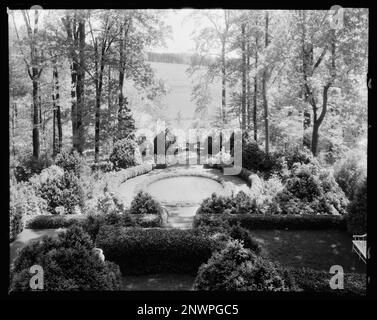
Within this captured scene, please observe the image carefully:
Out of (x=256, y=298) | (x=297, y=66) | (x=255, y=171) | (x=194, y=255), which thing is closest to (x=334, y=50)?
(x=297, y=66)

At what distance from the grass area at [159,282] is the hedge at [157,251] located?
14cm

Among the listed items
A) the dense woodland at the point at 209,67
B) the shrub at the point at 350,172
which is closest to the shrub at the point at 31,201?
the dense woodland at the point at 209,67

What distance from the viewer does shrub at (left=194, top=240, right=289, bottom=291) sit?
591 cm

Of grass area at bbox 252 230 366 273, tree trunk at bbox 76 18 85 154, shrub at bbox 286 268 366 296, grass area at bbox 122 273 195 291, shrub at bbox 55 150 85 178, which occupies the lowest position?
grass area at bbox 122 273 195 291

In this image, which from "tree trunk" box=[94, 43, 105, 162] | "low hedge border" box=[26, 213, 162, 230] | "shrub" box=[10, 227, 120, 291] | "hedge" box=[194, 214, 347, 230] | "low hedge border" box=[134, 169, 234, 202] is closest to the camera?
"shrub" box=[10, 227, 120, 291]

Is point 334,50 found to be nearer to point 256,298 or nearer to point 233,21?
point 233,21

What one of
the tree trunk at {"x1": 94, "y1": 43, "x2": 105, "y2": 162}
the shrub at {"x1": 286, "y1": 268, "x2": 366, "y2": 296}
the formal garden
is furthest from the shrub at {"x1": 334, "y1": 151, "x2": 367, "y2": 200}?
the tree trunk at {"x1": 94, "y1": 43, "x2": 105, "y2": 162}

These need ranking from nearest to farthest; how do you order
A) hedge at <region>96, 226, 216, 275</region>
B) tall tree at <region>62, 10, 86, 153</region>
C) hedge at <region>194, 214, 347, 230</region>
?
hedge at <region>96, 226, 216, 275</region> < hedge at <region>194, 214, 347, 230</region> < tall tree at <region>62, 10, 86, 153</region>

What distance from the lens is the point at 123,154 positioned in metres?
20.0

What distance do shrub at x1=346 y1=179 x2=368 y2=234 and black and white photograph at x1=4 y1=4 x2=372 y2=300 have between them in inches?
1.6

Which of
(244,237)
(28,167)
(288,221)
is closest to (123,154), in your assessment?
(28,167)

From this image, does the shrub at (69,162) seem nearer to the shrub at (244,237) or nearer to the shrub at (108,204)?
the shrub at (108,204)

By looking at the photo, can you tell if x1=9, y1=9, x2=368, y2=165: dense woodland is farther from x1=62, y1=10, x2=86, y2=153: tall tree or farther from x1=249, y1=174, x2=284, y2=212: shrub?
x1=249, y1=174, x2=284, y2=212: shrub

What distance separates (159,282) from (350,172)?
9.14 meters
